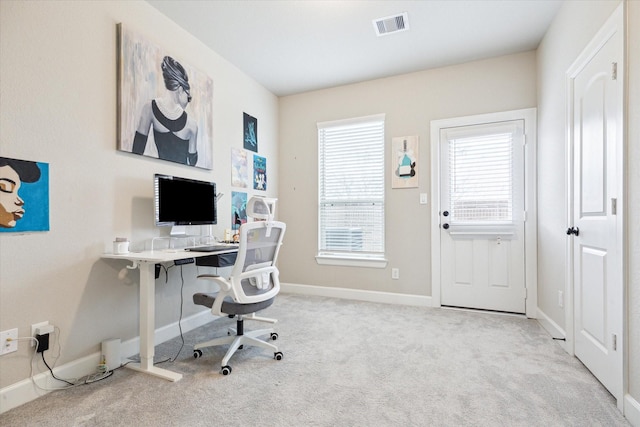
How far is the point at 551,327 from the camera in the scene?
278cm

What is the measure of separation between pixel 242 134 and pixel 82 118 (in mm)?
1750

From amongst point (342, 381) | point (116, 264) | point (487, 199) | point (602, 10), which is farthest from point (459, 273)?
point (116, 264)

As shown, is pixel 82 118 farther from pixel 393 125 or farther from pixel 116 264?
pixel 393 125

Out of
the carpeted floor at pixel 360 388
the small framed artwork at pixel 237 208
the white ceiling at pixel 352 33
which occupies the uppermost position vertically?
the white ceiling at pixel 352 33

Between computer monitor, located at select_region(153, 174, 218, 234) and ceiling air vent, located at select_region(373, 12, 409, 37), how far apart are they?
210 centimetres

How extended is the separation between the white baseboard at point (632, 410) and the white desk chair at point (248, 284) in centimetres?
195

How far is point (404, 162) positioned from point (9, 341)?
11.9 ft

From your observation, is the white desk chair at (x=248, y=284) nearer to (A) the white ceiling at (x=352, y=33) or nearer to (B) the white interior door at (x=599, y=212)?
(A) the white ceiling at (x=352, y=33)

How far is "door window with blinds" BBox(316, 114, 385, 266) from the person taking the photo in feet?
12.9

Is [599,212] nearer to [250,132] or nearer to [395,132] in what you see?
[395,132]

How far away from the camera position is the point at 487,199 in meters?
3.42

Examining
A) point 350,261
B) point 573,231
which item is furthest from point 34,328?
point 573,231

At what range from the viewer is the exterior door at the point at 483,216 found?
3320 mm

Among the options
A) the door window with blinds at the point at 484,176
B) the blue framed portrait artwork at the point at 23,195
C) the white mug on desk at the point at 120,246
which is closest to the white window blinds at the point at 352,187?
the door window with blinds at the point at 484,176
